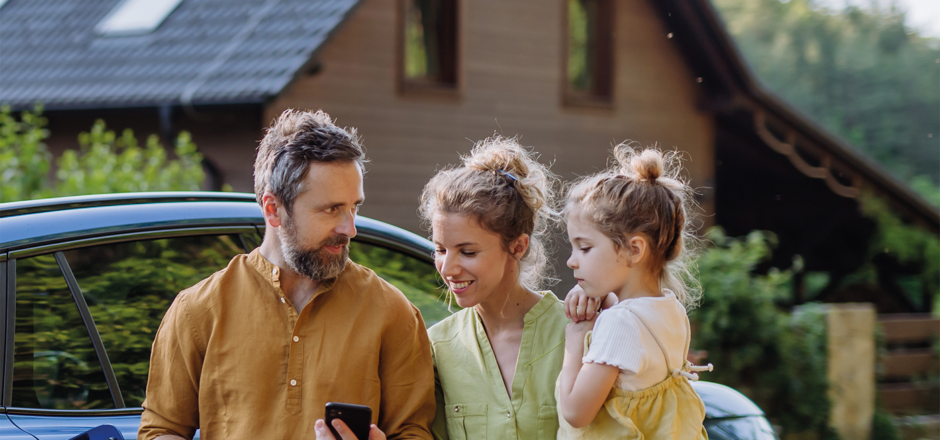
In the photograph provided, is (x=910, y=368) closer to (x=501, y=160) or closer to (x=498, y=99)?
(x=498, y=99)

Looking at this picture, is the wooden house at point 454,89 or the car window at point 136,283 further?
the wooden house at point 454,89

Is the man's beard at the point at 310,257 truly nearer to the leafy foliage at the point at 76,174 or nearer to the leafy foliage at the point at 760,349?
the leafy foliage at the point at 76,174

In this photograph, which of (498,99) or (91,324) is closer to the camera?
(91,324)

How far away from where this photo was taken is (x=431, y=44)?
36.0 feet

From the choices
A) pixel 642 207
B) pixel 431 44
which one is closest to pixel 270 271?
pixel 642 207

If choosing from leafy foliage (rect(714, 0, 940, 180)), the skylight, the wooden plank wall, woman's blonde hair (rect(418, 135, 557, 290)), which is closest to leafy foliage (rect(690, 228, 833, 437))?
the wooden plank wall

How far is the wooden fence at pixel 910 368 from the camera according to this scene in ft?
28.5

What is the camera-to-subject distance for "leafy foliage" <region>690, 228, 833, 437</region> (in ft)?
22.9

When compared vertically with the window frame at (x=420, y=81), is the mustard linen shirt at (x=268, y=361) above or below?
below

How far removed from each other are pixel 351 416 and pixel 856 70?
40.1 meters

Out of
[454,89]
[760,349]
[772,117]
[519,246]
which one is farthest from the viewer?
[772,117]

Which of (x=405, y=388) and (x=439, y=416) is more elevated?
(x=405, y=388)

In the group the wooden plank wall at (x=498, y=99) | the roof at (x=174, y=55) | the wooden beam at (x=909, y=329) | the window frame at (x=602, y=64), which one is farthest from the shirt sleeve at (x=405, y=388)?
the window frame at (x=602, y=64)

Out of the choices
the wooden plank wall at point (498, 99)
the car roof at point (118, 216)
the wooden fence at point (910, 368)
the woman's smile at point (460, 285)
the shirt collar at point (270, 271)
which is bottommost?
the wooden fence at point (910, 368)
